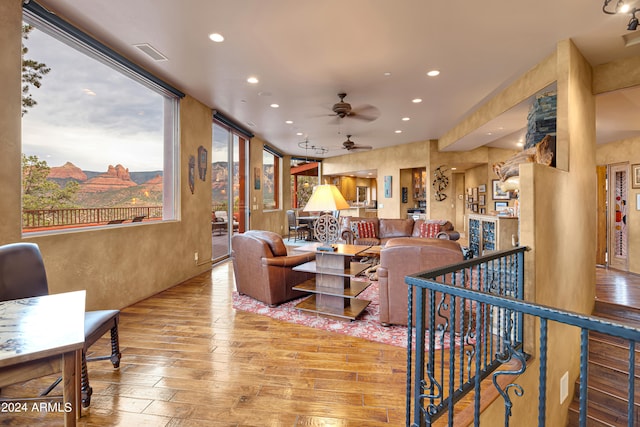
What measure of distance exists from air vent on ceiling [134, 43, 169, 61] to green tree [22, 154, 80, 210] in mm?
1669

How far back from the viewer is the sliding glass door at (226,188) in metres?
6.59

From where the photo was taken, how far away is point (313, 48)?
370 cm

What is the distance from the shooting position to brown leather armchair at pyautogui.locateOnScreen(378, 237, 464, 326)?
10.4 ft

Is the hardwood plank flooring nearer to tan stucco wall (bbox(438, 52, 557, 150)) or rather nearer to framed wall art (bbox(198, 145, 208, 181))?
framed wall art (bbox(198, 145, 208, 181))

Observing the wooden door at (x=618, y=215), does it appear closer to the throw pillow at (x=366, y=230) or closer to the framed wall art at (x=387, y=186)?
the throw pillow at (x=366, y=230)

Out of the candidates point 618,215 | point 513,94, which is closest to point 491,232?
point 513,94

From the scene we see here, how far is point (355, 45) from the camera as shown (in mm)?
3637

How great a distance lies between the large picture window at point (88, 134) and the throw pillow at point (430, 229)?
5.04 metres

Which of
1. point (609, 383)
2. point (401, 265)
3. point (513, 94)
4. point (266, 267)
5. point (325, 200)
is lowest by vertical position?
point (609, 383)

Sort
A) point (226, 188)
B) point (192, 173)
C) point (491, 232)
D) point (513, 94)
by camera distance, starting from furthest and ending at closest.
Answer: point (226, 188), point (192, 173), point (513, 94), point (491, 232)

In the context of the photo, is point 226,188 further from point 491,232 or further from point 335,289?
point 491,232

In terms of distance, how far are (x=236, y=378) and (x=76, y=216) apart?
2.59m

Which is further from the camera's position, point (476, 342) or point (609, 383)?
point (609, 383)

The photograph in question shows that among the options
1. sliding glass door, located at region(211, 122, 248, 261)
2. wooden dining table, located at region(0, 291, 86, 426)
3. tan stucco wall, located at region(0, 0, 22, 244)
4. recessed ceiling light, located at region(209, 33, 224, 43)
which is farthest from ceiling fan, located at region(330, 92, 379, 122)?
wooden dining table, located at region(0, 291, 86, 426)
